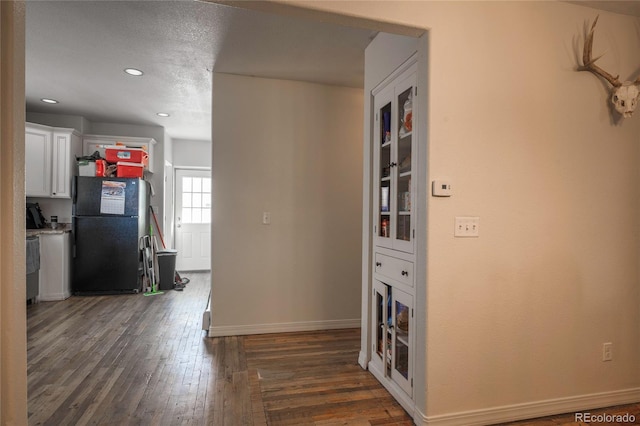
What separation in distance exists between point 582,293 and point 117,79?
4484mm

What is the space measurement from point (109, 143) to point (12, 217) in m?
4.70

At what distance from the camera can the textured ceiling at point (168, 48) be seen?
7.68ft

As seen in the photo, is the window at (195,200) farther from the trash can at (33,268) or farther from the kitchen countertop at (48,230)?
the trash can at (33,268)

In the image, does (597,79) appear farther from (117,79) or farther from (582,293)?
(117,79)

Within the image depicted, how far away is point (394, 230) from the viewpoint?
7.32ft

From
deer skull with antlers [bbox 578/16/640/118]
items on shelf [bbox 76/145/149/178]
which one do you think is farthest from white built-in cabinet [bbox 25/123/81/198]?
deer skull with antlers [bbox 578/16/640/118]

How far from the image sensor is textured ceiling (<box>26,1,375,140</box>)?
2.34 m

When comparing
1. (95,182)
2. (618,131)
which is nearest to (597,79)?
(618,131)

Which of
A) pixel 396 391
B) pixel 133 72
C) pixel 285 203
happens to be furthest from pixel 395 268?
pixel 133 72

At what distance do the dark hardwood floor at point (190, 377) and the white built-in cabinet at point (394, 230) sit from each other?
0.24 m

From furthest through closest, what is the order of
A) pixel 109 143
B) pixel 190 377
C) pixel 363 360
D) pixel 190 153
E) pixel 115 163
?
pixel 190 153 → pixel 109 143 → pixel 115 163 → pixel 363 360 → pixel 190 377

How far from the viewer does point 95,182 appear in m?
4.72

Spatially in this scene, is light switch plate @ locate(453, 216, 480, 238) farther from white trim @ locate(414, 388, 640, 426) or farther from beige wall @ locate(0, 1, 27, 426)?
beige wall @ locate(0, 1, 27, 426)

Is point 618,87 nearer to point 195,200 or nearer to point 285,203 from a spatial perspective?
point 285,203
